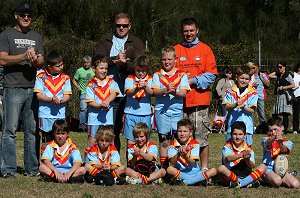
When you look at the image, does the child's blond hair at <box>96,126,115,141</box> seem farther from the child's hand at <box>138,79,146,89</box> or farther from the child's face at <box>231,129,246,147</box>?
the child's face at <box>231,129,246,147</box>

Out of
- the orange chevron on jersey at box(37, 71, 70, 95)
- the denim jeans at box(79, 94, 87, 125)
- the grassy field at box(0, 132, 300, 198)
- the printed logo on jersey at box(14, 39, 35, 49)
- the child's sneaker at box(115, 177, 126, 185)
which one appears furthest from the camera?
the denim jeans at box(79, 94, 87, 125)

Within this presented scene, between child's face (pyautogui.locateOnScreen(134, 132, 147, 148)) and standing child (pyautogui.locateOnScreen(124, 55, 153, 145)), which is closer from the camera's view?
child's face (pyautogui.locateOnScreen(134, 132, 147, 148))

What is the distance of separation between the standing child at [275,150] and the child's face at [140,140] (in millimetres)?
1582

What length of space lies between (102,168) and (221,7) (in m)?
21.9

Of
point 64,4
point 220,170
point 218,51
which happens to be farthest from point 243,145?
point 64,4

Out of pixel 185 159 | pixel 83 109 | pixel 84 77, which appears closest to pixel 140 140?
pixel 185 159

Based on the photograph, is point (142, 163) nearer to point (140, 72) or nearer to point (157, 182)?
point (157, 182)

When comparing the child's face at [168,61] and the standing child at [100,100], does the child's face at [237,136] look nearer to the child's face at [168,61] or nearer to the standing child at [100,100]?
the child's face at [168,61]

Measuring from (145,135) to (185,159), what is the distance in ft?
2.04

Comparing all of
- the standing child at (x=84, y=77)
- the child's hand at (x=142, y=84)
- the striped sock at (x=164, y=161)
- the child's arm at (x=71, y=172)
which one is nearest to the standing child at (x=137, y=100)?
the child's hand at (x=142, y=84)

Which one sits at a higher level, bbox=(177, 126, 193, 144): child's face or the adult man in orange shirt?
the adult man in orange shirt

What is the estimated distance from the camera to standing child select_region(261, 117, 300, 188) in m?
9.30

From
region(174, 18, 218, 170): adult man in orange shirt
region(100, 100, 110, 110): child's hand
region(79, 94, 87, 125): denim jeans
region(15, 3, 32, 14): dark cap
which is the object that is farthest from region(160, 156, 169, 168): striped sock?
region(79, 94, 87, 125): denim jeans

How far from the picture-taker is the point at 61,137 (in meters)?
9.77
